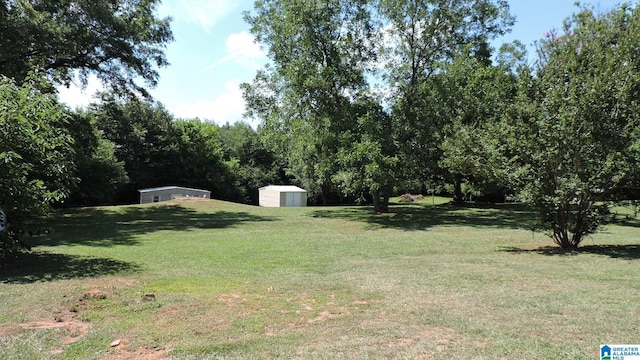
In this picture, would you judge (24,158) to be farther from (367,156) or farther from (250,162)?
(250,162)

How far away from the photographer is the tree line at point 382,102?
9.49 metres

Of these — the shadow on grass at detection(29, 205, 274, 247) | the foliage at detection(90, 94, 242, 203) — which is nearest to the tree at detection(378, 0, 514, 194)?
the shadow on grass at detection(29, 205, 274, 247)

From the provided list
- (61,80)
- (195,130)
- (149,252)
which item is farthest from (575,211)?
(195,130)

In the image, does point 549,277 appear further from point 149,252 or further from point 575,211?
point 149,252

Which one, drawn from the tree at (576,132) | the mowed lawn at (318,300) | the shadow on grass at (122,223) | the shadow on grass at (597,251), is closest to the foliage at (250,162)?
the shadow on grass at (122,223)

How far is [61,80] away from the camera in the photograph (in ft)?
69.6

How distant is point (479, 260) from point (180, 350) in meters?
7.50

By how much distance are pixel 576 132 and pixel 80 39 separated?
19.3 m

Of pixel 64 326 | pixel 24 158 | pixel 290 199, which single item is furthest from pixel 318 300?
pixel 290 199

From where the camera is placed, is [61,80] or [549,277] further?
[61,80]

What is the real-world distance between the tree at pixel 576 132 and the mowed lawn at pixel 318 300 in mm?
1380

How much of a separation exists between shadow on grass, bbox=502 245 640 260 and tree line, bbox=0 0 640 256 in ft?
1.52

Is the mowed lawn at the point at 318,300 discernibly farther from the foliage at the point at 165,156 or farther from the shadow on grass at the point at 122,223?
the foliage at the point at 165,156

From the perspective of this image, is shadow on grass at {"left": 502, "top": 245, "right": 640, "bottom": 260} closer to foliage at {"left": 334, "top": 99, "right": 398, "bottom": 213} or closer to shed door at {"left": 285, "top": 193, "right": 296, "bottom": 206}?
foliage at {"left": 334, "top": 99, "right": 398, "bottom": 213}
